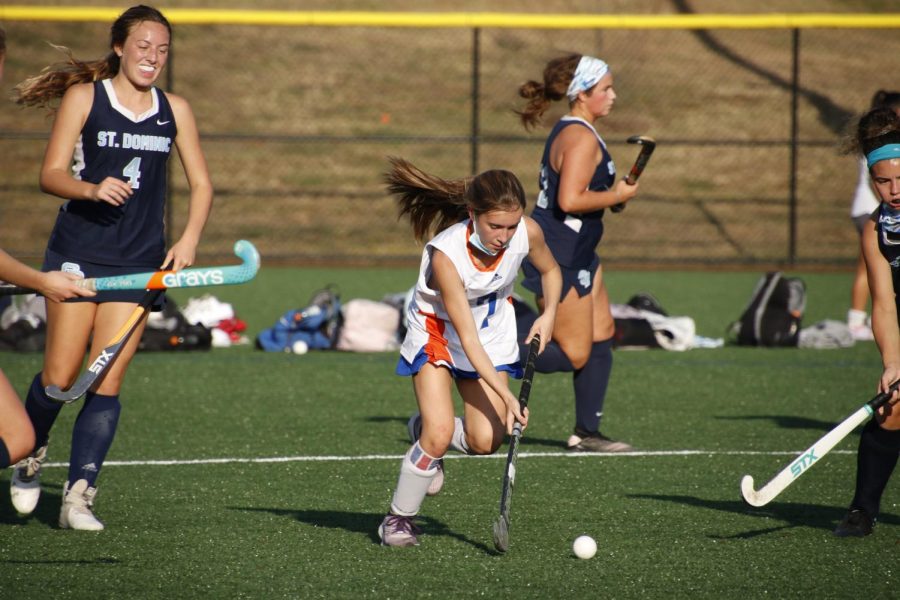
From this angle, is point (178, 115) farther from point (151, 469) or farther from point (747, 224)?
point (747, 224)

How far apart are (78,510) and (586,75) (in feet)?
10.4

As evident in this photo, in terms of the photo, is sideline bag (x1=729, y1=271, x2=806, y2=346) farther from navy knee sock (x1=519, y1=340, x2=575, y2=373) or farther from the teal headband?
the teal headband

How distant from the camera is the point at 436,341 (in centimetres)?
453

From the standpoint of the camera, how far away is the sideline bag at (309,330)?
→ 9.70 m

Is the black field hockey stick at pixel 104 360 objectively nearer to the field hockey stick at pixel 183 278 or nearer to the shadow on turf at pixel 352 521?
the field hockey stick at pixel 183 278

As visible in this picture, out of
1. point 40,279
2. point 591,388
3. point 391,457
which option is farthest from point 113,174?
point 591,388

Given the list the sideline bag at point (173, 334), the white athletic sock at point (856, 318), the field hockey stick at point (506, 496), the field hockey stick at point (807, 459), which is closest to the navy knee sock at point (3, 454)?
the field hockey stick at point (506, 496)

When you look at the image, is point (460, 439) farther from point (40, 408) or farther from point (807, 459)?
point (40, 408)

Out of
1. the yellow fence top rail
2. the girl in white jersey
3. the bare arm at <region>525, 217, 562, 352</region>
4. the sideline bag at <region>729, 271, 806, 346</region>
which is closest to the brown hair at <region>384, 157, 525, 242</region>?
the girl in white jersey

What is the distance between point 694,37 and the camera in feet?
80.3

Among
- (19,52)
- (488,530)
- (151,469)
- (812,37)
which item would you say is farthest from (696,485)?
(812,37)

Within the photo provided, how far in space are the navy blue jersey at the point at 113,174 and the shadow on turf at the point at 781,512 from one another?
2330 mm

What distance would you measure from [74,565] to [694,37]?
22.1m

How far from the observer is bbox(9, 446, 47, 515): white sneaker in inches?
183
